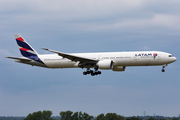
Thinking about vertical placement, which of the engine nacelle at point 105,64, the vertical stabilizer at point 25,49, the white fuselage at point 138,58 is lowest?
the engine nacelle at point 105,64

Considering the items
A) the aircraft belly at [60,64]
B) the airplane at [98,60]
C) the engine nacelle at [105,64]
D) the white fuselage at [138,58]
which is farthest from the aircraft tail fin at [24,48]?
the engine nacelle at [105,64]

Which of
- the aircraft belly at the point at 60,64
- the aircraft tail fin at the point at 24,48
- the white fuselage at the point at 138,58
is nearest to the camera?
the white fuselage at the point at 138,58

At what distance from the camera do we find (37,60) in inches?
2665

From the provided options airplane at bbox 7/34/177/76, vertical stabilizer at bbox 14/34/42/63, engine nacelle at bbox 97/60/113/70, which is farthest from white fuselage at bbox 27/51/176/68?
Result: vertical stabilizer at bbox 14/34/42/63

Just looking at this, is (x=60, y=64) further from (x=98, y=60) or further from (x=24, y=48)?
(x=24, y=48)

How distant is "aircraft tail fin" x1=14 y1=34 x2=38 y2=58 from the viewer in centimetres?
6962

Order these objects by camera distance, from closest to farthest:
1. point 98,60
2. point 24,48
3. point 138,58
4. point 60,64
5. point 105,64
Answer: point 138,58, point 105,64, point 98,60, point 60,64, point 24,48

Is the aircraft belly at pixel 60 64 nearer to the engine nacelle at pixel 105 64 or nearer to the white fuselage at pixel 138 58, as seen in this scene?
the white fuselage at pixel 138 58

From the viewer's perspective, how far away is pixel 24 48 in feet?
232

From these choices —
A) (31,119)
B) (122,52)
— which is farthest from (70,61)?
(31,119)

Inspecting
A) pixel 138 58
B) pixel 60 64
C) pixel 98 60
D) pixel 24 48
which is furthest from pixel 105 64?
pixel 24 48

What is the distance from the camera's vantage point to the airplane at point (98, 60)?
198 feet

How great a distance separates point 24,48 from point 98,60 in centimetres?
1871

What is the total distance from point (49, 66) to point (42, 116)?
3624 centimetres
